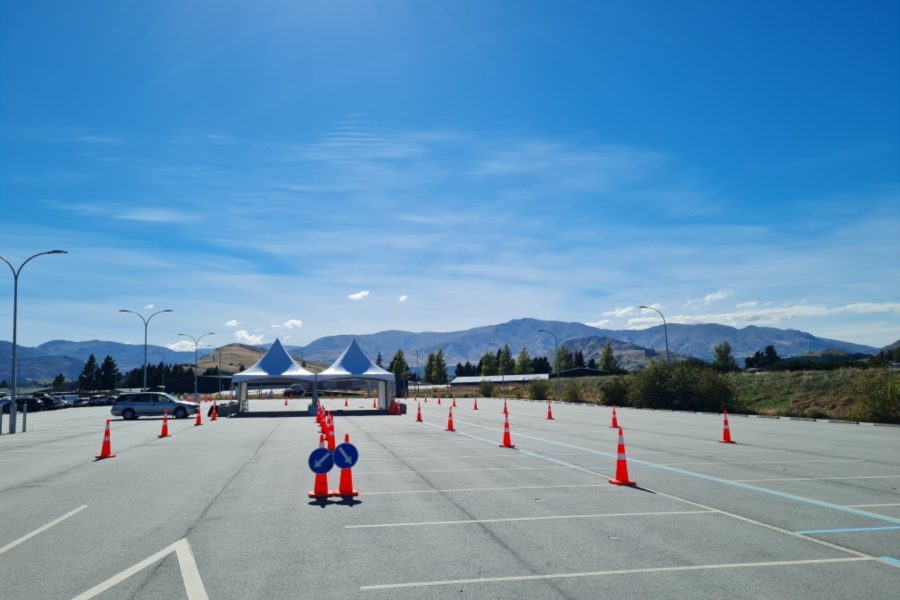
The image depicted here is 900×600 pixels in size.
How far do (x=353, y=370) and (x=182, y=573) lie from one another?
129ft

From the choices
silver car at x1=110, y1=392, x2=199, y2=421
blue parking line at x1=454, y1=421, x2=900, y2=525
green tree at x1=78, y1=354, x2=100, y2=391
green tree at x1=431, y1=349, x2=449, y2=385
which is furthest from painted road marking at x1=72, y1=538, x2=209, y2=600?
green tree at x1=431, y1=349, x2=449, y2=385

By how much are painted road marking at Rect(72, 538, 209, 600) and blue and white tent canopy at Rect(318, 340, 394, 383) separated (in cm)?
3578

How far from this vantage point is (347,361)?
155 ft

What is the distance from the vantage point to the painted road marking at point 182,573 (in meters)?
6.30

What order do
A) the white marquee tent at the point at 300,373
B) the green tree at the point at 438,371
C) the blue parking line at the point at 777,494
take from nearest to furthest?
the blue parking line at the point at 777,494
the white marquee tent at the point at 300,373
the green tree at the point at 438,371

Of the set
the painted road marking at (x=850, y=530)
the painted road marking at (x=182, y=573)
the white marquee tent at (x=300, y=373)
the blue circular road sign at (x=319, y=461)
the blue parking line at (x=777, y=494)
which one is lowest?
the blue parking line at (x=777, y=494)

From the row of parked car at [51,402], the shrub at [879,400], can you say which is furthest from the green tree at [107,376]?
the shrub at [879,400]

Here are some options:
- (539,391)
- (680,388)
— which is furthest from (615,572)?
(539,391)

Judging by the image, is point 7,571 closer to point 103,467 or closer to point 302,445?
point 103,467

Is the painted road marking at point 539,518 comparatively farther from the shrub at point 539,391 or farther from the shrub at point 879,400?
the shrub at point 539,391

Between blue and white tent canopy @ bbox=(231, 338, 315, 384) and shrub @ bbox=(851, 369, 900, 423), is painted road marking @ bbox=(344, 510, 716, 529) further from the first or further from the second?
blue and white tent canopy @ bbox=(231, 338, 315, 384)

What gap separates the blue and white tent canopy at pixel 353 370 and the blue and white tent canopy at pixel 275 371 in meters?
1.49

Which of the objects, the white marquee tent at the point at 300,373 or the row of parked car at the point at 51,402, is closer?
the white marquee tent at the point at 300,373

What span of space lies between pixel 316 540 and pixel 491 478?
5.87 meters
